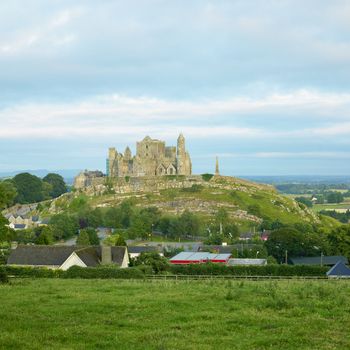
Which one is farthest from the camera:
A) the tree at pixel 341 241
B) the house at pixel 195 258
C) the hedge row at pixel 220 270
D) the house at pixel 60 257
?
the tree at pixel 341 241

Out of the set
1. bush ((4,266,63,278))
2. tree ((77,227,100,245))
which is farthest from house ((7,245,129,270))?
tree ((77,227,100,245))

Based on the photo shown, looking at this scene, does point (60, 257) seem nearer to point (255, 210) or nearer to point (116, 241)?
point (116, 241)

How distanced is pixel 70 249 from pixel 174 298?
26794mm

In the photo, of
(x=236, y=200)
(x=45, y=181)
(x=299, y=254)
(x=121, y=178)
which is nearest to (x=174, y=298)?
(x=299, y=254)

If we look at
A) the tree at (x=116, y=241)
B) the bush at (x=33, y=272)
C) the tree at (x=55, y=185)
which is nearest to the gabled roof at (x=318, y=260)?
the tree at (x=116, y=241)

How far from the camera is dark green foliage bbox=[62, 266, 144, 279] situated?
98.2 feet

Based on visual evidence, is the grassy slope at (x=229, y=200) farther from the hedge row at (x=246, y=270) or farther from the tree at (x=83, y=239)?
the hedge row at (x=246, y=270)

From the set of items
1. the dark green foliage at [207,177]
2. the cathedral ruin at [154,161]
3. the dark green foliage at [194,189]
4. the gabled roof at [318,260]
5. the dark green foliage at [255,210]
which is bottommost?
the gabled roof at [318,260]

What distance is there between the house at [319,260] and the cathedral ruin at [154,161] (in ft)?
214

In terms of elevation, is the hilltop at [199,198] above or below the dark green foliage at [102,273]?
above

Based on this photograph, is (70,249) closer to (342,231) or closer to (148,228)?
(342,231)

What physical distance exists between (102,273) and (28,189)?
347ft

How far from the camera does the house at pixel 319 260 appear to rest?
5303 centimetres

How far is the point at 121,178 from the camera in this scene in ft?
399
